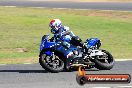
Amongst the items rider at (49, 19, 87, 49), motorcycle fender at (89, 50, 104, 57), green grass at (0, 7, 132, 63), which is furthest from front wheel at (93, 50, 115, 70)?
green grass at (0, 7, 132, 63)

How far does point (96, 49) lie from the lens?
52.9 ft

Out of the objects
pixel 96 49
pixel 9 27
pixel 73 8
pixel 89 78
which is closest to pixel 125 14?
pixel 73 8

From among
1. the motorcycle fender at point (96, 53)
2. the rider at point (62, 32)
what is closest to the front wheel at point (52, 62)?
the rider at point (62, 32)

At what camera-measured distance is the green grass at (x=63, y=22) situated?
2470 centimetres

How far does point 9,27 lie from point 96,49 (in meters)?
17.8

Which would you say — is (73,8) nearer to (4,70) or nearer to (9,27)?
(9,27)

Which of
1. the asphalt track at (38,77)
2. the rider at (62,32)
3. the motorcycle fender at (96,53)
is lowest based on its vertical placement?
the asphalt track at (38,77)

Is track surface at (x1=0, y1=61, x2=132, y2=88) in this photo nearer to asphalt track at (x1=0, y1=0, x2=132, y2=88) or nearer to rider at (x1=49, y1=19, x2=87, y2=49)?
asphalt track at (x1=0, y1=0, x2=132, y2=88)

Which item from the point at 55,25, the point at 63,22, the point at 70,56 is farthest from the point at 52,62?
the point at 63,22

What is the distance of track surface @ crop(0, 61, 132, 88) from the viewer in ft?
42.8

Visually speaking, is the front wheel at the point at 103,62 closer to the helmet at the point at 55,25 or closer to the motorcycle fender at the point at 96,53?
the motorcycle fender at the point at 96,53

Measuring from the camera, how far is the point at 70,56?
16.0 meters

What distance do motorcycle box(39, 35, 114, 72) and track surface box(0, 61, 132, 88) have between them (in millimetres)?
223

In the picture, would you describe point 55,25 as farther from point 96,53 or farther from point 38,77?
point 38,77
